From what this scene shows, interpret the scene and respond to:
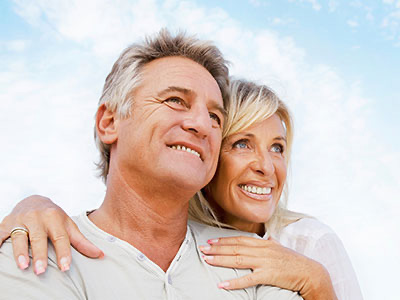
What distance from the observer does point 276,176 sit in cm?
332

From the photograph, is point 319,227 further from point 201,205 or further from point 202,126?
point 202,126

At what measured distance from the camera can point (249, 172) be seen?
314 cm

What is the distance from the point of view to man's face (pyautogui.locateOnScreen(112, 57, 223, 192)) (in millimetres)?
2287

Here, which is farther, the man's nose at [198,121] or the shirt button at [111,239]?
the man's nose at [198,121]

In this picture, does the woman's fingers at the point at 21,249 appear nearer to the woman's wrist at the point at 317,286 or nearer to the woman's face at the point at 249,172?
the woman's wrist at the point at 317,286

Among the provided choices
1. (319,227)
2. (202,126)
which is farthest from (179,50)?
(319,227)

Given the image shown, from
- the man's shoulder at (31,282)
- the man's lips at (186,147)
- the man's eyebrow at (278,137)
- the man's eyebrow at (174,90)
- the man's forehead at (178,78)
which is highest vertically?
the man's forehead at (178,78)

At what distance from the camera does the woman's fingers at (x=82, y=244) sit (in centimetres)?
198

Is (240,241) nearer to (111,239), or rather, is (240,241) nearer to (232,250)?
(232,250)

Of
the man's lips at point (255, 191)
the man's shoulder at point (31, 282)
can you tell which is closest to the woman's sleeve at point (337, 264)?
the man's lips at point (255, 191)

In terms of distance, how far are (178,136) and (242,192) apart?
3.39 feet

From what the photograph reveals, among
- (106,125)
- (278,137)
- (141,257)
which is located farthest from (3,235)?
(278,137)

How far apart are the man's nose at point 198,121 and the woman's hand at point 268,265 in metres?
0.65

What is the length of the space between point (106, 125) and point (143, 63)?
434 millimetres
